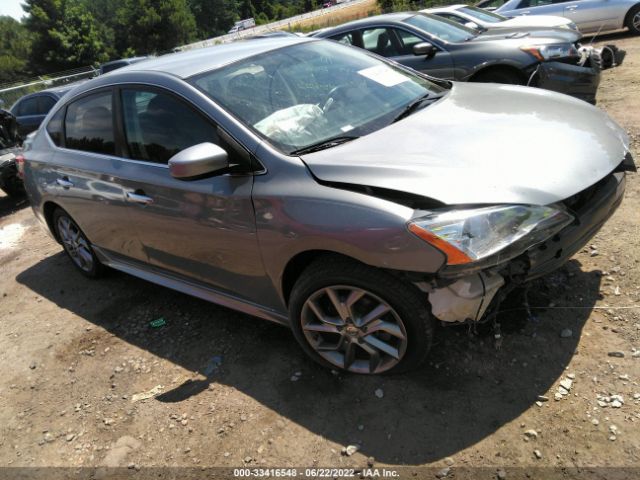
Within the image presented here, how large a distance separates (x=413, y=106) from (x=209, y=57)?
137 centimetres

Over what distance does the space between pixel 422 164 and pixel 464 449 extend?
4.32ft

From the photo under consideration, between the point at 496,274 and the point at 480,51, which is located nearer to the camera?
the point at 496,274

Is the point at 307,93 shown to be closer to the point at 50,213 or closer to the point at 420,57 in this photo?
the point at 50,213

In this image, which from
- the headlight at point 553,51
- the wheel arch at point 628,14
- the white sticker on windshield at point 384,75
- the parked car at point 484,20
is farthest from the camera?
the wheel arch at point 628,14

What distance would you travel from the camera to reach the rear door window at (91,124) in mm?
3451

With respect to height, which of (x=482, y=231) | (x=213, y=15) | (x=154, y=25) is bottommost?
(x=482, y=231)

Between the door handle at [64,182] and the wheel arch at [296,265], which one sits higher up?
the door handle at [64,182]

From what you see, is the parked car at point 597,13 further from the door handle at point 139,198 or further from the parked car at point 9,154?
the door handle at point 139,198

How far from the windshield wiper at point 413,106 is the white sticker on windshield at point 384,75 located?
0.22 metres

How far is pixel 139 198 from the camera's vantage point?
10.4 ft

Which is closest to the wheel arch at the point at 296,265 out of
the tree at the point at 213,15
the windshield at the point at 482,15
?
the windshield at the point at 482,15

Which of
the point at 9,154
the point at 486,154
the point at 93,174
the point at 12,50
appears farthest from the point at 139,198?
the point at 12,50

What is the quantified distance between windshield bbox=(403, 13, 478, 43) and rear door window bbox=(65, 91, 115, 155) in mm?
4745

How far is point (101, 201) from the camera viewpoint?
140 inches
